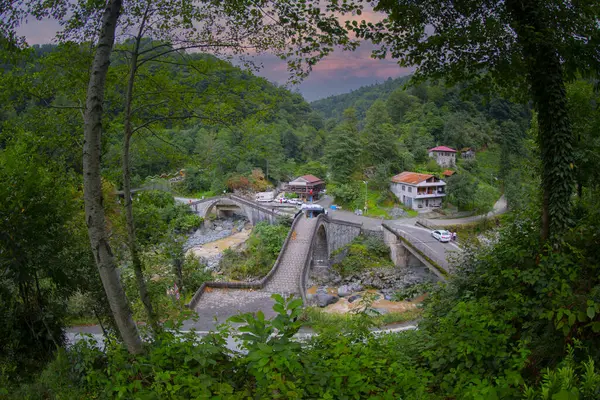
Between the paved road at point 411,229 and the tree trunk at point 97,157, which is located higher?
the tree trunk at point 97,157

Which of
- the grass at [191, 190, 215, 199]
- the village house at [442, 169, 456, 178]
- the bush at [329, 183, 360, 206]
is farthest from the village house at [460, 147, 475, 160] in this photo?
the grass at [191, 190, 215, 199]

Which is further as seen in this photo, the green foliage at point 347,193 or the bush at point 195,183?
the bush at point 195,183

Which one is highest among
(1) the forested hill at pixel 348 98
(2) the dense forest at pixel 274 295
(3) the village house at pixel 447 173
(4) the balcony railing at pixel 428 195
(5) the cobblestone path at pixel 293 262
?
(1) the forested hill at pixel 348 98

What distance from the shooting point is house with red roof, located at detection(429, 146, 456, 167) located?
134 ft

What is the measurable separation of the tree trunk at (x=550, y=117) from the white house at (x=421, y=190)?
91.4 ft

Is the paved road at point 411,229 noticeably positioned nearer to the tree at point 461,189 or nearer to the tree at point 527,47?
the tree at point 461,189

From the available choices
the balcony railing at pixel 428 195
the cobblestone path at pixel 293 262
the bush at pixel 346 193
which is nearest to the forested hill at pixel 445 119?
the balcony railing at pixel 428 195

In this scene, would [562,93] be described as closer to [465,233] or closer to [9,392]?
[9,392]

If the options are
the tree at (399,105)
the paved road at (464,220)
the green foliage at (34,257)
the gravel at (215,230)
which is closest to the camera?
the green foliage at (34,257)

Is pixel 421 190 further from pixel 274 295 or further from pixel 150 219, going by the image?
pixel 274 295

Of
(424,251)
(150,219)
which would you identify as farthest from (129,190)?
(424,251)

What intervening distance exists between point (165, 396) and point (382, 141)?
38628 mm

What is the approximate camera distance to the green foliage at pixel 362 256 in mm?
23891

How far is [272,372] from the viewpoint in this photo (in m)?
2.31
